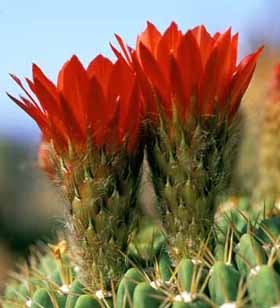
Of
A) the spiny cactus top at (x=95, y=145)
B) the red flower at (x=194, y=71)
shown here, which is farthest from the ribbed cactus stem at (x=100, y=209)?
the red flower at (x=194, y=71)

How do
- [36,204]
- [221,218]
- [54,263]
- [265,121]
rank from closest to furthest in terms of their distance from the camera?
[221,218]
[54,263]
[265,121]
[36,204]

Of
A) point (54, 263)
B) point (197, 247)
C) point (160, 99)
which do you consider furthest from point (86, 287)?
point (54, 263)

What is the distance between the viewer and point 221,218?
2.12 meters

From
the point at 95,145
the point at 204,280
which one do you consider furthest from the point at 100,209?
the point at 204,280

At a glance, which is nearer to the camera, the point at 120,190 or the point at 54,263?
the point at 120,190

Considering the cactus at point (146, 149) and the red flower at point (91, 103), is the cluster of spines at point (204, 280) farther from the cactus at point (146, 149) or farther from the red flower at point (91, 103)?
the red flower at point (91, 103)

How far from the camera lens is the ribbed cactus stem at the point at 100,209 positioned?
1732 millimetres

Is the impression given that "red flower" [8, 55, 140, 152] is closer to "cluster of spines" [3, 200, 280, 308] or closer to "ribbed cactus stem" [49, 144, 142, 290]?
"ribbed cactus stem" [49, 144, 142, 290]

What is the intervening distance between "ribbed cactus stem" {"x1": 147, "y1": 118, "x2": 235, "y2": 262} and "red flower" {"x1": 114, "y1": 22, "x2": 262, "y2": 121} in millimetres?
42

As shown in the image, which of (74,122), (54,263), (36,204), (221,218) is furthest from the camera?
(36,204)

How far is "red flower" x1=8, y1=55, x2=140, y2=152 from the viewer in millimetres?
1708

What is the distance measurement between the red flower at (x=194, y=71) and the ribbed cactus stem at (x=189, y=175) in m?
0.04

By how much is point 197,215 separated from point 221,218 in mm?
356

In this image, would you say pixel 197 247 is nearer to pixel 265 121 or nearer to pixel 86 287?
pixel 86 287
